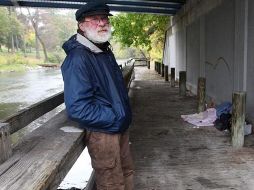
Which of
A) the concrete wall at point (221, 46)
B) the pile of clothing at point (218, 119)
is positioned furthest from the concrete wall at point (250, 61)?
the pile of clothing at point (218, 119)

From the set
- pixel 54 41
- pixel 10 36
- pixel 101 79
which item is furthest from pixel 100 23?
pixel 54 41

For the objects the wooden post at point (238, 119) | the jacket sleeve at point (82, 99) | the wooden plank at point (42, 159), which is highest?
the jacket sleeve at point (82, 99)

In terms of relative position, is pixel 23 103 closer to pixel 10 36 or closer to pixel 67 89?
pixel 67 89

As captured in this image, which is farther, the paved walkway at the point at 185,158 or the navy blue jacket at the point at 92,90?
the paved walkway at the point at 185,158

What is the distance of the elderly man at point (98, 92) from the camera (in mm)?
2982

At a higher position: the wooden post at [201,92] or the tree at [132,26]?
the tree at [132,26]

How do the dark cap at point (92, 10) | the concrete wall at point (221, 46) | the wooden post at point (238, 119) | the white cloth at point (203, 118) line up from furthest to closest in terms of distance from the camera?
the white cloth at point (203, 118) < the concrete wall at point (221, 46) < the wooden post at point (238, 119) < the dark cap at point (92, 10)

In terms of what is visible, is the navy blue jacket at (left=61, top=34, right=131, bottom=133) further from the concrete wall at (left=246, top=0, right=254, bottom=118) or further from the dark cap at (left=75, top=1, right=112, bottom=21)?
the concrete wall at (left=246, top=0, right=254, bottom=118)

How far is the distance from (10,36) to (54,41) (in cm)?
2971

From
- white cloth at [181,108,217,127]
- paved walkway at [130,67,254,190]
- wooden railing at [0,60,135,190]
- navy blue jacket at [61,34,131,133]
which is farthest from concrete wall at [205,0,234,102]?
navy blue jacket at [61,34,131,133]

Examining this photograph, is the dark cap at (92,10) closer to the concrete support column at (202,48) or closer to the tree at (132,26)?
the concrete support column at (202,48)

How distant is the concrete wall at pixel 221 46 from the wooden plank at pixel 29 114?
12.9 feet

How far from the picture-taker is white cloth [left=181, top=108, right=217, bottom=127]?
834cm

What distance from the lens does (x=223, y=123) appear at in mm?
7641
